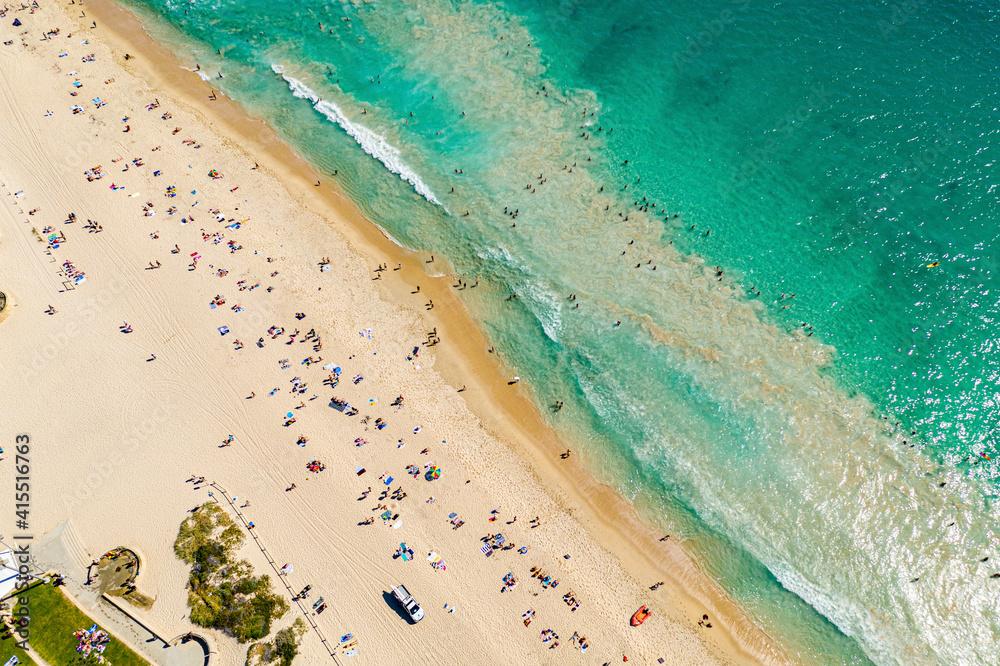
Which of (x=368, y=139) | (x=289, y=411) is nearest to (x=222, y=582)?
(x=289, y=411)

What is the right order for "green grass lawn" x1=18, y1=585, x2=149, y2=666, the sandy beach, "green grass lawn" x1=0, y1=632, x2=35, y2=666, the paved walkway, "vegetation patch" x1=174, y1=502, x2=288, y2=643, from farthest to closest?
the sandy beach < "vegetation patch" x1=174, y1=502, x2=288, y2=643 < the paved walkway < "green grass lawn" x1=18, y1=585, x2=149, y2=666 < "green grass lawn" x1=0, y1=632, x2=35, y2=666

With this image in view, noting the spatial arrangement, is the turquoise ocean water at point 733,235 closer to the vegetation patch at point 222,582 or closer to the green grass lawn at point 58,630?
the vegetation patch at point 222,582

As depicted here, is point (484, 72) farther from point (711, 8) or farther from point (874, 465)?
point (874, 465)

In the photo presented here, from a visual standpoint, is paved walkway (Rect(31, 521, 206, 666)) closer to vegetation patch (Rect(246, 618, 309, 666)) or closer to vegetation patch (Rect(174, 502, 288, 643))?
vegetation patch (Rect(174, 502, 288, 643))

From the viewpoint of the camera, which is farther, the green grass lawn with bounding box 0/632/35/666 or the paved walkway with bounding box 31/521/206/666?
the paved walkway with bounding box 31/521/206/666

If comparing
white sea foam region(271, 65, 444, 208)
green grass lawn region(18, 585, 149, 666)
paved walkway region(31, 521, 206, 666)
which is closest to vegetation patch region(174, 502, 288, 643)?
paved walkway region(31, 521, 206, 666)

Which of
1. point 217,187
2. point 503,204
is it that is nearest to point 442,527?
point 503,204

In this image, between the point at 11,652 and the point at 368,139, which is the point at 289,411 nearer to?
the point at 11,652
